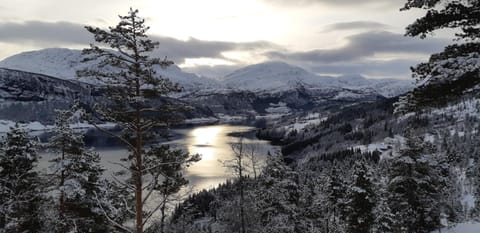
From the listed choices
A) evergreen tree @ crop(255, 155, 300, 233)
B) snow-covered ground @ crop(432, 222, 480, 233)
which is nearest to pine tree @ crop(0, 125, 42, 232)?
evergreen tree @ crop(255, 155, 300, 233)

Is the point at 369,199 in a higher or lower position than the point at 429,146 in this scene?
lower

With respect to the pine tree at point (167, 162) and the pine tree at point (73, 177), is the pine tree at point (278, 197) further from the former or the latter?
the pine tree at point (73, 177)

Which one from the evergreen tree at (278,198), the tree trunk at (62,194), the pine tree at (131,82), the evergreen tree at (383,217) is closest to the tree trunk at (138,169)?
the pine tree at (131,82)

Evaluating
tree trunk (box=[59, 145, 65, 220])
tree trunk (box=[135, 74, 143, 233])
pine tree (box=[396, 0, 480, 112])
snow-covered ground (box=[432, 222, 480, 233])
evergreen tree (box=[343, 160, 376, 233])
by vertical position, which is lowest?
snow-covered ground (box=[432, 222, 480, 233])

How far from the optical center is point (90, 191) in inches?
938

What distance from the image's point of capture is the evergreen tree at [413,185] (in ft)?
110

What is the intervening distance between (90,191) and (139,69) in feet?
39.9

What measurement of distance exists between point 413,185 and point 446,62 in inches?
978

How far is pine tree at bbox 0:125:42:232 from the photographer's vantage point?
2225 centimetres

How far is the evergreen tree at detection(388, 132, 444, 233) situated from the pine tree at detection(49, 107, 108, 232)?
2328 centimetres

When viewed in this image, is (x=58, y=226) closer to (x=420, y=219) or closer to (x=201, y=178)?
(x=420, y=219)

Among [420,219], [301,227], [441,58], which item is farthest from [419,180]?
[441,58]

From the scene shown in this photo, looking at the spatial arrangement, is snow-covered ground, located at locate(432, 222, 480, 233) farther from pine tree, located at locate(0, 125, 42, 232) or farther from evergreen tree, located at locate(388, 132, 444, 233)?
pine tree, located at locate(0, 125, 42, 232)

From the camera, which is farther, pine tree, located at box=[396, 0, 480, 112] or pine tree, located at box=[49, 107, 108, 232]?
pine tree, located at box=[49, 107, 108, 232]
